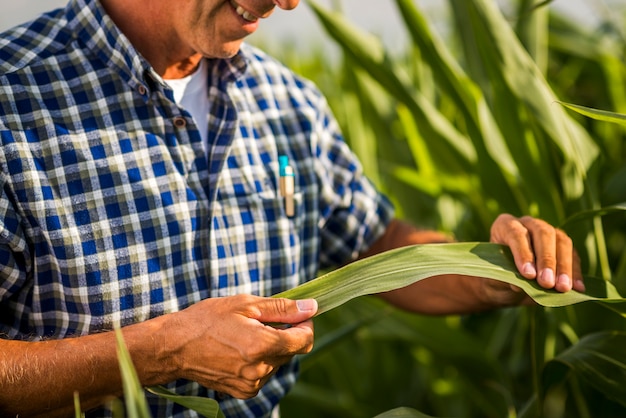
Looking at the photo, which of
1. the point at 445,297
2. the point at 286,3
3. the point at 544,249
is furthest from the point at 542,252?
the point at 286,3

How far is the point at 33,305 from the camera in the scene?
976 millimetres

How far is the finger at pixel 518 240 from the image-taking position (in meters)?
0.94

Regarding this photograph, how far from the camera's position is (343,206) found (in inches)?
48.8

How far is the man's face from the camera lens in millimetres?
997

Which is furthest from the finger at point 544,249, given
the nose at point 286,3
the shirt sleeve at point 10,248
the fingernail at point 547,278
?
the shirt sleeve at point 10,248

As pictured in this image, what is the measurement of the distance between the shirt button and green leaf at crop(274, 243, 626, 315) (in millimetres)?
285

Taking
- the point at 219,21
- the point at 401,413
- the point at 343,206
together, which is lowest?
the point at 401,413

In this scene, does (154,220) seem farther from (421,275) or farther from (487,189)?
(487,189)

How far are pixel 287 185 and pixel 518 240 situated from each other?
31cm

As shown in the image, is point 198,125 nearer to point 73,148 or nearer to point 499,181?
point 73,148

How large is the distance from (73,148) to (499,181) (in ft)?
2.05

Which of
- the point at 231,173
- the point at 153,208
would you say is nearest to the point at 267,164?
the point at 231,173

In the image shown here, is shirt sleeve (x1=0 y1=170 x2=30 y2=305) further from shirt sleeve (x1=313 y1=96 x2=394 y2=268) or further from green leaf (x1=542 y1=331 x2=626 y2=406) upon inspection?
green leaf (x1=542 y1=331 x2=626 y2=406)

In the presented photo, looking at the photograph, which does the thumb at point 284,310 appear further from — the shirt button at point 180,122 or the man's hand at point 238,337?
the shirt button at point 180,122
